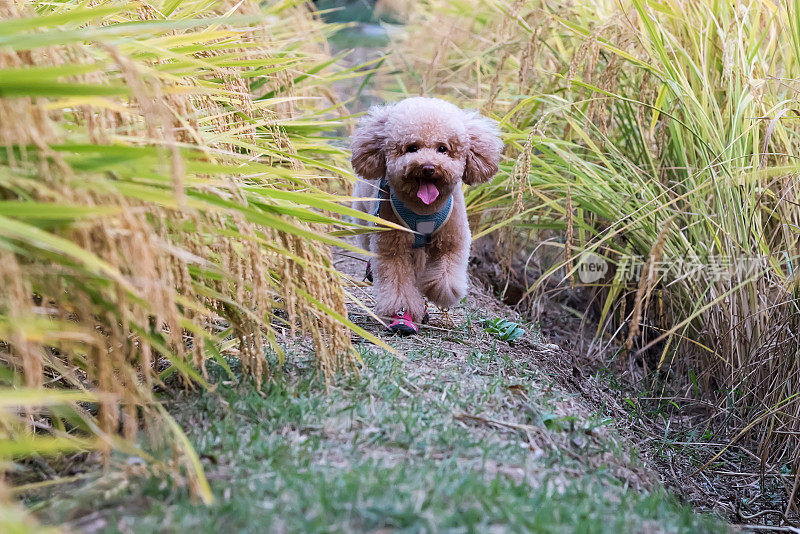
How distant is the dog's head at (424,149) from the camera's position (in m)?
2.65

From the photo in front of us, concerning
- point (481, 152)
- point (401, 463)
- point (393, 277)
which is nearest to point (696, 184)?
point (481, 152)

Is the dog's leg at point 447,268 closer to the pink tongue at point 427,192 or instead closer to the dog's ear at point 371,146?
the pink tongue at point 427,192

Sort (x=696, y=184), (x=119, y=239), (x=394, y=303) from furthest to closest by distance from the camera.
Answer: (x=696, y=184)
(x=394, y=303)
(x=119, y=239)

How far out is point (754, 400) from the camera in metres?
2.64

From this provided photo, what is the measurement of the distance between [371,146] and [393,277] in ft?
1.64

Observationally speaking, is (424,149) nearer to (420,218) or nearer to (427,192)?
(427,192)

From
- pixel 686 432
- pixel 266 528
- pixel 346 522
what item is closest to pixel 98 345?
pixel 266 528

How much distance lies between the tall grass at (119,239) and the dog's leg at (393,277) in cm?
51

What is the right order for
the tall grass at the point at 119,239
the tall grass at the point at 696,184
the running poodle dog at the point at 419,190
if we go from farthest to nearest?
the running poodle dog at the point at 419,190, the tall grass at the point at 696,184, the tall grass at the point at 119,239

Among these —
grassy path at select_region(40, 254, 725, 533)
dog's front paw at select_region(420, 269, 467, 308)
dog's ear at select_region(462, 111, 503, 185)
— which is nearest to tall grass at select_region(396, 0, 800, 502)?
dog's ear at select_region(462, 111, 503, 185)

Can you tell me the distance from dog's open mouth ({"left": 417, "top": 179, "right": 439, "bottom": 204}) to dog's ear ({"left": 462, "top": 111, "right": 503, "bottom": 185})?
0.20 metres

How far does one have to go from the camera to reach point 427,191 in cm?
266

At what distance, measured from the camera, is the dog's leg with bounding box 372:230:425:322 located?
2773 mm

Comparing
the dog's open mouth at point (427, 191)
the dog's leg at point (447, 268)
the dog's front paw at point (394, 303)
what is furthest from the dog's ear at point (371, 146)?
the dog's front paw at point (394, 303)
